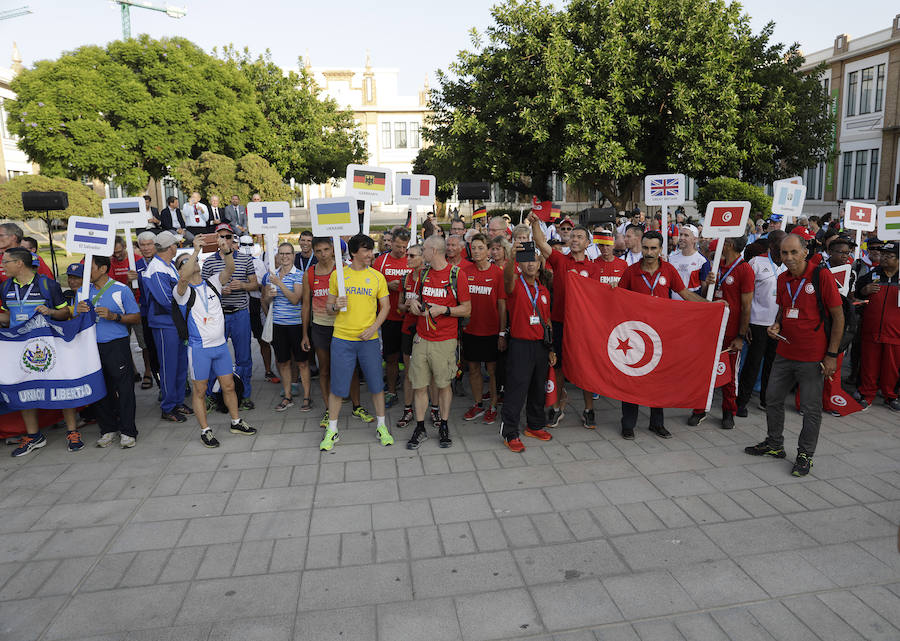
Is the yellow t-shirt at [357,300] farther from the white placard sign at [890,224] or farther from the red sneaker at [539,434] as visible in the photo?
the white placard sign at [890,224]

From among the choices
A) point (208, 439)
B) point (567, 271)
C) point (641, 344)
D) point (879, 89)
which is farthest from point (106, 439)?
point (879, 89)

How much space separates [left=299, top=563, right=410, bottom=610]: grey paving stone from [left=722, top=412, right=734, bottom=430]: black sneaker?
3966mm

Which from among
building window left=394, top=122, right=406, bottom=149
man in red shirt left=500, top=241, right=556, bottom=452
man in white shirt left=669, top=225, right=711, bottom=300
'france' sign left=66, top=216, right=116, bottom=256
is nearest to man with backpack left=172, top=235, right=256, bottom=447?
'france' sign left=66, top=216, right=116, bottom=256

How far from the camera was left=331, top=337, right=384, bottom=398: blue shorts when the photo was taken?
5867 mm

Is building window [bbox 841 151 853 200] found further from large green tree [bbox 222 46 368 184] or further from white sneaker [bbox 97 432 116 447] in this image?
white sneaker [bbox 97 432 116 447]

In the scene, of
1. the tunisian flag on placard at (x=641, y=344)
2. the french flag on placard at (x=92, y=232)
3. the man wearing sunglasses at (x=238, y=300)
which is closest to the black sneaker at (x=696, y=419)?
the tunisian flag on placard at (x=641, y=344)

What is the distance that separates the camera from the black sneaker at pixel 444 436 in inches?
233

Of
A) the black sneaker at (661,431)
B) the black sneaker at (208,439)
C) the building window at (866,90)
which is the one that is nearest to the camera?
the black sneaker at (208,439)

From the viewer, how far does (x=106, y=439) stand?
20.1 ft

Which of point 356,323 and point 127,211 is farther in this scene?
point 127,211

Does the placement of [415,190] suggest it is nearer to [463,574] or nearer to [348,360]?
[348,360]

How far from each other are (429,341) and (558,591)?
9.00 ft

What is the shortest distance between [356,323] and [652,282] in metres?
2.93

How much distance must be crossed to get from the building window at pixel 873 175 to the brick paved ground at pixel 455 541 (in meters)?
36.1
